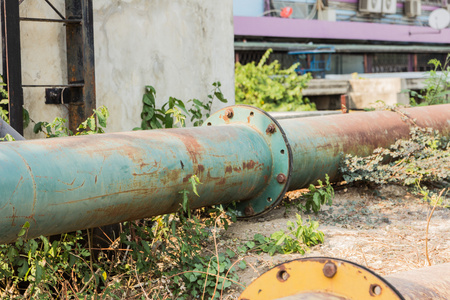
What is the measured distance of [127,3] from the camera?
15.4 ft

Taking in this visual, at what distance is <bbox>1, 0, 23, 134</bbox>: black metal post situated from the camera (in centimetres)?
392

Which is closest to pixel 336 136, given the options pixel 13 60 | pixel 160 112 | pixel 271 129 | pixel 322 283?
pixel 271 129

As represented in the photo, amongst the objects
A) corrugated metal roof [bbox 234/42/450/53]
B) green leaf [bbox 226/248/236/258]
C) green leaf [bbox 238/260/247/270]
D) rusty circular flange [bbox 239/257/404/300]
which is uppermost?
corrugated metal roof [bbox 234/42/450/53]

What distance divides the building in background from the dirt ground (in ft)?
28.8

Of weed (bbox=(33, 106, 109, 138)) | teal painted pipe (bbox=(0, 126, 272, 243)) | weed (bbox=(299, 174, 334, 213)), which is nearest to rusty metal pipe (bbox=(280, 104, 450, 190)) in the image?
weed (bbox=(299, 174, 334, 213))

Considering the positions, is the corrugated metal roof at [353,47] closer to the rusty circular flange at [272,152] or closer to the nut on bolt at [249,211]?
the rusty circular flange at [272,152]

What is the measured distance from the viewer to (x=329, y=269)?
1.44m

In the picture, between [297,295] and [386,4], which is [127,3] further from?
[386,4]

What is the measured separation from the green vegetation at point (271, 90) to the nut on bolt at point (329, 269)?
873 centimetres

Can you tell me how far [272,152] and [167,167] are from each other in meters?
0.94

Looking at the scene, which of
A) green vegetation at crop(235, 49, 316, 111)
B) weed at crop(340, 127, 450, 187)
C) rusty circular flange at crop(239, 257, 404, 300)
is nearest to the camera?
rusty circular flange at crop(239, 257, 404, 300)

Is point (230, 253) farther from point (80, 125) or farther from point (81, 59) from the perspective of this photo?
point (81, 59)

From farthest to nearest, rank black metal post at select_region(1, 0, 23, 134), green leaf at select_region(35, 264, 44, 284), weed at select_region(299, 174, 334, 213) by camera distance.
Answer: black metal post at select_region(1, 0, 23, 134), weed at select_region(299, 174, 334, 213), green leaf at select_region(35, 264, 44, 284)

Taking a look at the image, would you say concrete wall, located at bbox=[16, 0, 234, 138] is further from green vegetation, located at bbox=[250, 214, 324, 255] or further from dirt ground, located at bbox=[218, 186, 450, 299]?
green vegetation, located at bbox=[250, 214, 324, 255]
